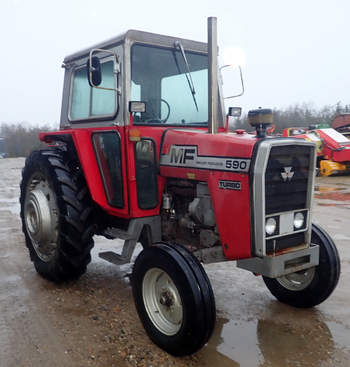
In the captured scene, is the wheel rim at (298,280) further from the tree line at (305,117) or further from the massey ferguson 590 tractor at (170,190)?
the tree line at (305,117)

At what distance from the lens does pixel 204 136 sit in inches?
126

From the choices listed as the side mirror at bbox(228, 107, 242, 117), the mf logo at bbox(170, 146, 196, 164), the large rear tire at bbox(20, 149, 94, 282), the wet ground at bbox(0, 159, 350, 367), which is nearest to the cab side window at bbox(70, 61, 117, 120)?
the large rear tire at bbox(20, 149, 94, 282)

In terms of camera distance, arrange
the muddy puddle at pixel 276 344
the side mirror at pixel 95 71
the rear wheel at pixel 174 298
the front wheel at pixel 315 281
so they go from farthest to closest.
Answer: the front wheel at pixel 315 281 → the side mirror at pixel 95 71 → the muddy puddle at pixel 276 344 → the rear wheel at pixel 174 298

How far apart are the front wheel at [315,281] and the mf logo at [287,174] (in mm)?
845

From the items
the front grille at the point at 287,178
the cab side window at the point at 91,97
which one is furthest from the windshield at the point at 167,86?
the front grille at the point at 287,178

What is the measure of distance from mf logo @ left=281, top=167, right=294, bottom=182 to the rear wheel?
2.96 feet

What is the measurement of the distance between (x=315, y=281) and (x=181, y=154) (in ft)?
5.37

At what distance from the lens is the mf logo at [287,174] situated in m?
2.91

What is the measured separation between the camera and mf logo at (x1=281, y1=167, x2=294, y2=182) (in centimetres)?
291

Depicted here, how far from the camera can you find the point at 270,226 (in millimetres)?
2854

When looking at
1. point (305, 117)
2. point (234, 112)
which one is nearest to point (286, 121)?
point (305, 117)

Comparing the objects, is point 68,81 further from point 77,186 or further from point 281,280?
point 281,280

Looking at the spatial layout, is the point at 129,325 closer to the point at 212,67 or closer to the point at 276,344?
the point at 276,344

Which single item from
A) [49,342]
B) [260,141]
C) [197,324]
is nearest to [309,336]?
[197,324]
